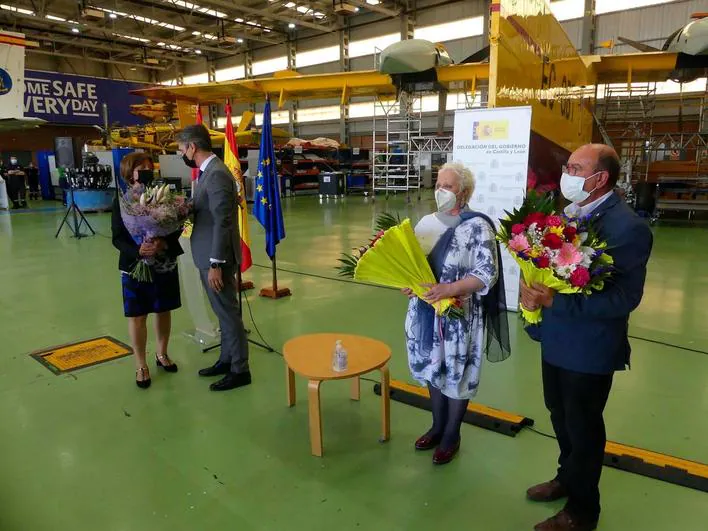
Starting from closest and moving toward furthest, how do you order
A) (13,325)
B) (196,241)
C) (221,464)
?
1. (221,464)
2. (196,241)
3. (13,325)

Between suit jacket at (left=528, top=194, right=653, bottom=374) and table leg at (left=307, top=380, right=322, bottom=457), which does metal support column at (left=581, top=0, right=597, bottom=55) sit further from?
table leg at (left=307, top=380, right=322, bottom=457)

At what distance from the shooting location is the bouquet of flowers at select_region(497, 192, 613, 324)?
4.82ft

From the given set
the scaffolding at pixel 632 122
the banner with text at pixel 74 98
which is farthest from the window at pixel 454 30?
the banner with text at pixel 74 98

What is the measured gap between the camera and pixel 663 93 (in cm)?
1487

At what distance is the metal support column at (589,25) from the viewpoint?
15484 mm

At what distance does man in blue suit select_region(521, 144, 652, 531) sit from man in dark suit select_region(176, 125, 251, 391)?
1852 millimetres

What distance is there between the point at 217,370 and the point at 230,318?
1.61 ft

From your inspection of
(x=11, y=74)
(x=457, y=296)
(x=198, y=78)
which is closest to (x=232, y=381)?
(x=457, y=296)

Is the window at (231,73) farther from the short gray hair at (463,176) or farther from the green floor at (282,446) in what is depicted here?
the short gray hair at (463,176)

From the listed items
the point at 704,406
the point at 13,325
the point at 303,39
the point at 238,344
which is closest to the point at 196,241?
the point at 238,344

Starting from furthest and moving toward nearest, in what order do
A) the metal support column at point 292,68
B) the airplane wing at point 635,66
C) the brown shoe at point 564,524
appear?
the metal support column at point 292,68
the airplane wing at point 635,66
the brown shoe at point 564,524

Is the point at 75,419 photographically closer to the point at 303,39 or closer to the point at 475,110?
the point at 475,110

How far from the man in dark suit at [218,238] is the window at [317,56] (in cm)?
2068

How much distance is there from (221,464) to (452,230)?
5.16ft
